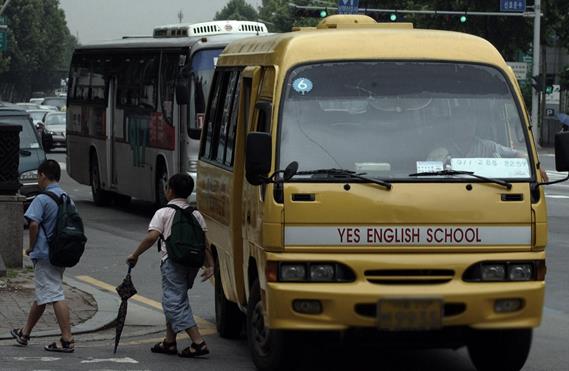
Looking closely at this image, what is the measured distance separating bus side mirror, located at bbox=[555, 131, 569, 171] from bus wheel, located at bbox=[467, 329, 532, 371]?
1.09 metres

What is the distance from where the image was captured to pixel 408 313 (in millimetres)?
8875

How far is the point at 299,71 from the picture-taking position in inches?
377

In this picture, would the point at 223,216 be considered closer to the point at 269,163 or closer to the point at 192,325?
the point at 192,325

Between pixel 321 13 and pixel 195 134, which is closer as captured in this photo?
pixel 195 134

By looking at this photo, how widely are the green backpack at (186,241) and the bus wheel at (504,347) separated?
202 cm

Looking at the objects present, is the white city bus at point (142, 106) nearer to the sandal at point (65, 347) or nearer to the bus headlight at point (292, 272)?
Result: the sandal at point (65, 347)

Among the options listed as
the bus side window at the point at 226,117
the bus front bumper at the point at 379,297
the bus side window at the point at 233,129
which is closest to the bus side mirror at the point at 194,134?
the bus side window at the point at 226,117

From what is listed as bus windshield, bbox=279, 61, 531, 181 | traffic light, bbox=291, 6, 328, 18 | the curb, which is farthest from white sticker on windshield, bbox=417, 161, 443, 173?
traffic light, bbox=291, 6, 328, 18

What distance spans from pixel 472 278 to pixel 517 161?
2.89 feet

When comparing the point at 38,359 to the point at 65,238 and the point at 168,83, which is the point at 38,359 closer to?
the point at 65,238

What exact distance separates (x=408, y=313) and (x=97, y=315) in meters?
4.38

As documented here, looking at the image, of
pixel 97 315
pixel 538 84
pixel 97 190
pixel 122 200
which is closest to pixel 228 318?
pixel 97 315

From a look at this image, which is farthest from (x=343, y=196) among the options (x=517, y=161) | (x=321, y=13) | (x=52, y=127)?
(x=52, y=127)

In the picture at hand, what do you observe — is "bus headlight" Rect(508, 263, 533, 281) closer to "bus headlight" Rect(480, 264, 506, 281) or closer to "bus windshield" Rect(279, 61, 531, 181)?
"bus headlight" Rect(480, 264, 506, 281)
